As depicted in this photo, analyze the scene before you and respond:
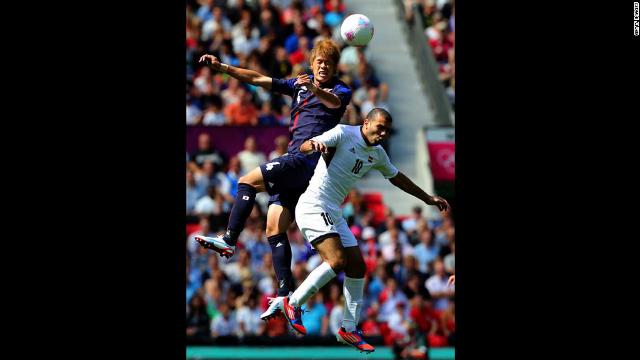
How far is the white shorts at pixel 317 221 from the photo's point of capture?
1374cm

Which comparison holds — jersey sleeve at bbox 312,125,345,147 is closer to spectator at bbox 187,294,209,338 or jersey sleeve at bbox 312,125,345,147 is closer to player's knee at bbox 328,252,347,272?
player's knee at bbox 328,252,347,272

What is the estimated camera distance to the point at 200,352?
2200cm

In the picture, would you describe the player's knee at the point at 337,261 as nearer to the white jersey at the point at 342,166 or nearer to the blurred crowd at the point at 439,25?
the white jersey at the point at 342,166

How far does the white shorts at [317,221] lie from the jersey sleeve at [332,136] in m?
0.75

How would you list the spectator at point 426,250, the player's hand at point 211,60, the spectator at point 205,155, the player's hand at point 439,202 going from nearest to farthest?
the player's hand at point 211,60, the player's hand at point 439,202, the spectator at point 426,250, the spectator at point 205,155

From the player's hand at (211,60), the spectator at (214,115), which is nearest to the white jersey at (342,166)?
the player's hand at (211,60)

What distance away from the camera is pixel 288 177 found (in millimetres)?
14031

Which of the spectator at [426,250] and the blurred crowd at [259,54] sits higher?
the blurred crowd at [259,54]

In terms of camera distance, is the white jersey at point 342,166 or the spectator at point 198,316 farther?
the spectator at point 198,316
